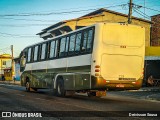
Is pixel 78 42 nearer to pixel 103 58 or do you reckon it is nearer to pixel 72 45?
pixel 72 45

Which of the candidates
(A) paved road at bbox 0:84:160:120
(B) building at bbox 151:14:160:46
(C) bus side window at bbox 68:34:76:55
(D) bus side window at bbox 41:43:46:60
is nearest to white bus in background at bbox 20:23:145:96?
(C) bus side window at bbox 68:34:76:55

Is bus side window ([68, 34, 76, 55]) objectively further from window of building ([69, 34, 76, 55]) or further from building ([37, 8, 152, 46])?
building ([37, 8, 152, 46])

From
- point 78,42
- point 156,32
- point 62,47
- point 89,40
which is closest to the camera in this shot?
point 89,40

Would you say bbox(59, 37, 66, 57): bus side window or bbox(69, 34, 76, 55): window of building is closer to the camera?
bbox(69, 34, 76, 55): window of building

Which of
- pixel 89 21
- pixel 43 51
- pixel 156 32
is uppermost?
pixel 89 21

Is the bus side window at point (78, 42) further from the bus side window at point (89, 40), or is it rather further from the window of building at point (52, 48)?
the window of building at point (52, 48)

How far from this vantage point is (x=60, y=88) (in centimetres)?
1884

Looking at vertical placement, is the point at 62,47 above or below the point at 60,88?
above

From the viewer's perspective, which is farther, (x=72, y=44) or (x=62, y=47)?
(x=62, y=47)

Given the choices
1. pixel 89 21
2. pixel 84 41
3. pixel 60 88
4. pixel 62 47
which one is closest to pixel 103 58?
pixel 84 41

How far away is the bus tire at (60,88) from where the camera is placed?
60.8ft

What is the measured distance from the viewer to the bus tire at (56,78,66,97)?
18.5 metres

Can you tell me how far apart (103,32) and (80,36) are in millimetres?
1856

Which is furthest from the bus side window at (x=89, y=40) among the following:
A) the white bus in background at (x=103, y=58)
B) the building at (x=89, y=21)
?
the building at (x=89, y=21)
